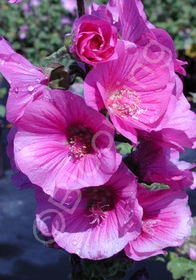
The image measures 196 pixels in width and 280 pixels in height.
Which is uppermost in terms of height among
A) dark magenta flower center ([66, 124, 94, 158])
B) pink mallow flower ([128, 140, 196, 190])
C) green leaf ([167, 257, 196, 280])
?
dark magenta flower center ([66, 124, 94, 158])

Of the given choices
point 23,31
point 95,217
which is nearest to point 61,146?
point 95,217

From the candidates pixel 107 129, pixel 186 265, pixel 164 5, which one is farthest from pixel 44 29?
pixel 107 129

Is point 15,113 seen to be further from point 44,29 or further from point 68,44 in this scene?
point 44,29

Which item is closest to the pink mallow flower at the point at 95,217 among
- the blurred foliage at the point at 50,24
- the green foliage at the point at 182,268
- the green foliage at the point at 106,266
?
the green foliage at the point at 106,266

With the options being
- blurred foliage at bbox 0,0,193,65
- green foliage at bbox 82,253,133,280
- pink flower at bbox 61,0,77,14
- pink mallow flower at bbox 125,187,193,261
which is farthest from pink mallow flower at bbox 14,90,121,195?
pink flower at bbox 61,0,77,14

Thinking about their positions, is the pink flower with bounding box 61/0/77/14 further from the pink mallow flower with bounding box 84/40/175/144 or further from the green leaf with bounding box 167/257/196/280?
the pink mallow flower with bounding box 84/40/175/144

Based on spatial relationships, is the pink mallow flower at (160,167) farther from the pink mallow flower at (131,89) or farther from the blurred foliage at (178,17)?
the blurred foliage at (178,17)

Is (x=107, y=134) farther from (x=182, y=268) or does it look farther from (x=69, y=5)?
(x=69, y=5)

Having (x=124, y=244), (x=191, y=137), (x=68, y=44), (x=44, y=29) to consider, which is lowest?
(x=44, y=29)
